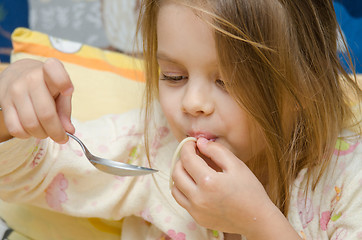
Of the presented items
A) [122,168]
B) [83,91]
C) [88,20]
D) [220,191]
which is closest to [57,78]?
[122,168]

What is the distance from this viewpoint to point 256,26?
0.69m

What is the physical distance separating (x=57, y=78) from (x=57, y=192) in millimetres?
317

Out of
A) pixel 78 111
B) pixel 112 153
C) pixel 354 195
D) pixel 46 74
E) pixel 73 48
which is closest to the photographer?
pixel 46 74

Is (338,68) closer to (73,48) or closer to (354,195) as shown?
(354,195)

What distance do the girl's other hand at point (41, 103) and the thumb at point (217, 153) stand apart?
18 centimetres

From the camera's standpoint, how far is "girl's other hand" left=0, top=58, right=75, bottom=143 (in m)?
0.67

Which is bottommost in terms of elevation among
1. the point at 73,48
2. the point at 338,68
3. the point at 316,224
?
the point at 316,224

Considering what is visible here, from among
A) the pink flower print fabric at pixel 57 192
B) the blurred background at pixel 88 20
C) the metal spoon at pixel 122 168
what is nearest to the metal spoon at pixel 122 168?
the metal spoon at pixel 122 168

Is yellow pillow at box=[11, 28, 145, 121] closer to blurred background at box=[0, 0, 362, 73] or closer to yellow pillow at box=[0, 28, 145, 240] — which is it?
yellow pillow at box=[0, 28, 145, 240]

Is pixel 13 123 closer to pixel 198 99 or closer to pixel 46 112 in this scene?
pixel 46 112

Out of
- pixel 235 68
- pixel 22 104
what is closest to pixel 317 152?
pixel 235 68

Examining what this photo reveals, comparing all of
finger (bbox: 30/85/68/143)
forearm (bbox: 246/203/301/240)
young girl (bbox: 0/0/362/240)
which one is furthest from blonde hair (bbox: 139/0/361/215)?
finger (bbox: 30/85/68/143)

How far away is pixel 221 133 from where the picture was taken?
28.9 inches

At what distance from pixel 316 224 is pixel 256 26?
1.11 feet
